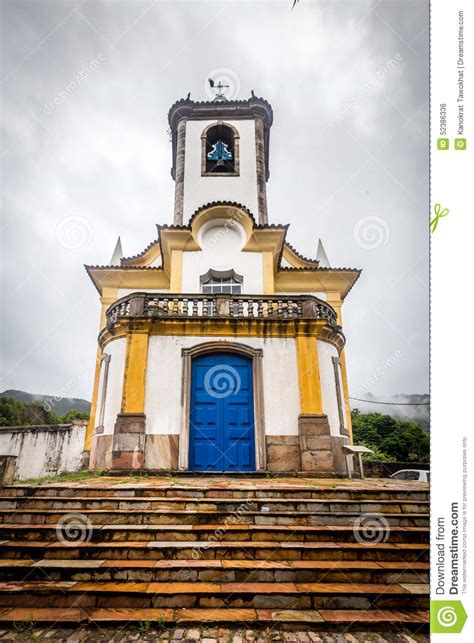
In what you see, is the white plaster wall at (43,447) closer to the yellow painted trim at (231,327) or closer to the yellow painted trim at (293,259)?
the yellow painted trim at (231,327)

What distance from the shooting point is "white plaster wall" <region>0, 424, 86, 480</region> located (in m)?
13.7

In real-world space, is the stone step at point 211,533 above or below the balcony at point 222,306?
below

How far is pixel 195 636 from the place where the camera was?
3.23m

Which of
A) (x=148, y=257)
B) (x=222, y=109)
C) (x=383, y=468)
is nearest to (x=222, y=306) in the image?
(x=148, y=257)

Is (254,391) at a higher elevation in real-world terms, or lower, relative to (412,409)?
lower

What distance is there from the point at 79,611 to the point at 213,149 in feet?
51.7

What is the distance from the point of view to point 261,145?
622 inches

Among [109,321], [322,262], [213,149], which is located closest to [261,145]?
[213,149]

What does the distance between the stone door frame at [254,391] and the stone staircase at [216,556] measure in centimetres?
313

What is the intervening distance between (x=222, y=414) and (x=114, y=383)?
2933mm

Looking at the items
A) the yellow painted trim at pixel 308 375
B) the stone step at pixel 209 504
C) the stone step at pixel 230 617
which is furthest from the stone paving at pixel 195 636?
the yellow painted trim at pixel 308 375

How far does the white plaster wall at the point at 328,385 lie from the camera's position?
996cm

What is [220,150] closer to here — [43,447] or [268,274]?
[268,274]
